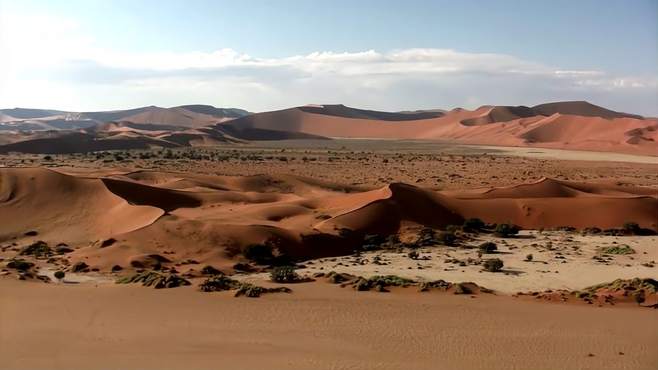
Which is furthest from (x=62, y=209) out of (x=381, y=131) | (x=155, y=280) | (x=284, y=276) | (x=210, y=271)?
(x=381, y=131)

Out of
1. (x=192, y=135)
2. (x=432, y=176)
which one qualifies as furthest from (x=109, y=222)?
(x=192, y=135)

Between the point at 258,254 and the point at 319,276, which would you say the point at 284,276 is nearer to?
the point at 319,276

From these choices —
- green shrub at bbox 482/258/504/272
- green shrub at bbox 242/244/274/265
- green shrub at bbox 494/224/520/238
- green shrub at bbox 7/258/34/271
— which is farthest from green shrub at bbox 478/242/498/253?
green shrub at bbox 7/258/34/271

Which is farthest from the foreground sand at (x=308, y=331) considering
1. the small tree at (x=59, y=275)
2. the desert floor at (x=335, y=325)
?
the small tree at (x=59, y=275)

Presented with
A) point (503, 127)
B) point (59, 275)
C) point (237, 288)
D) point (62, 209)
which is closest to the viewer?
point (237, 288)

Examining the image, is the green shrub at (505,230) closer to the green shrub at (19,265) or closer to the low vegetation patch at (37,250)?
the low vegetation patch at (37,250)

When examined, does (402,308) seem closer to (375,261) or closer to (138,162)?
(375,261)
